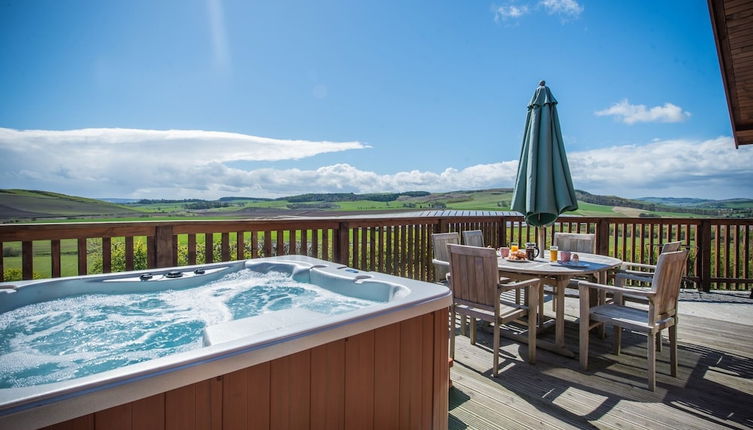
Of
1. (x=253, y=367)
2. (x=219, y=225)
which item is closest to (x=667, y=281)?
(x=253, y=367)

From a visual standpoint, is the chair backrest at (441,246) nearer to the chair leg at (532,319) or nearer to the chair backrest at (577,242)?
the chair leg at (532,319)

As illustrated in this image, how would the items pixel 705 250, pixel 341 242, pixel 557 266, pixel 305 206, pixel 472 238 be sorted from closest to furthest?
pixel 557 266
pixel 341 242
pixel 472 238
pixel 705 250
pixel 305 206

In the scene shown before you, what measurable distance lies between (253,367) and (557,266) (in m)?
2.76

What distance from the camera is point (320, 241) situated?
12.3 ft

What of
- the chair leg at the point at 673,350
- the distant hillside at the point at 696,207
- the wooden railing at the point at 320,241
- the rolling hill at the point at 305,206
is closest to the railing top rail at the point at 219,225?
the wooden railing at the point at 320,241

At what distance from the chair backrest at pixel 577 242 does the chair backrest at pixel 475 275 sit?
78.3 inches

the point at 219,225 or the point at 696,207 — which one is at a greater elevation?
the point at 696,207

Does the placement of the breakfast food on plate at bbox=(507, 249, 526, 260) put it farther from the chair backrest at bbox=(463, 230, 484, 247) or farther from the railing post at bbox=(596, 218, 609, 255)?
the railing post at bbox=(596, 218, 609, 255)

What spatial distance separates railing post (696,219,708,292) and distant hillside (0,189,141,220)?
7.52 m

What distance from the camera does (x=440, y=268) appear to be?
375 cm

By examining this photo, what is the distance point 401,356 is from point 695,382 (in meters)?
2.43

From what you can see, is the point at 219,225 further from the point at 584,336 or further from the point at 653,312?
the point at 653,312

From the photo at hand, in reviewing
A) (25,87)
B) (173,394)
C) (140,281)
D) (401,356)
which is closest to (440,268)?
(401,356)

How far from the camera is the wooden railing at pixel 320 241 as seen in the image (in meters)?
2.42
